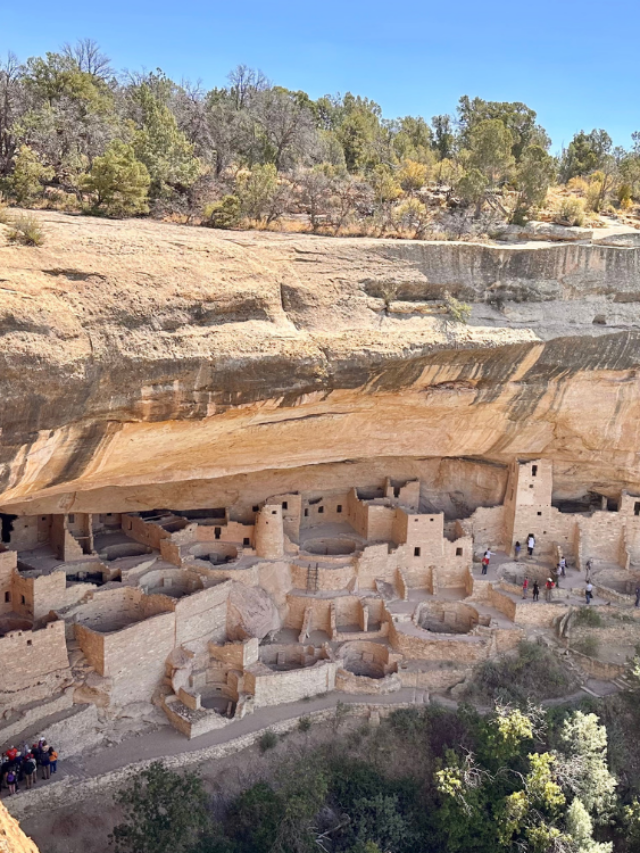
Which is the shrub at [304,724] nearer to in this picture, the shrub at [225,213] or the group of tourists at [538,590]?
the group of tourists at [538,590]

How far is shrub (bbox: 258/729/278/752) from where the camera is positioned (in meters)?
13.2

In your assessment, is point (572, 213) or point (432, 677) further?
point (572, 213)

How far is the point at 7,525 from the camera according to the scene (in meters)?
15.5

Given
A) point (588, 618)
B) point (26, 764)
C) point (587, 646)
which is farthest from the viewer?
point (588, 618)

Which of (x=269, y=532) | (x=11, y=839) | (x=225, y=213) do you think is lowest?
(x=269, y=532)

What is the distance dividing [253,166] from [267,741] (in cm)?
1173

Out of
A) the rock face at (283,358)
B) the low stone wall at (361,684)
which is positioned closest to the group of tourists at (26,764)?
the rock face at (283,358)

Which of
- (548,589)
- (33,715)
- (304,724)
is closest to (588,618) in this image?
(548,589)

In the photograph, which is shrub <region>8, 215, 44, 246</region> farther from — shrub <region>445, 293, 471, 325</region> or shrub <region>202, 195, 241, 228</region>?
shrub <region>445, 293, 471, 325</region>

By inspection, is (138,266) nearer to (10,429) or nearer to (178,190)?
(10,429)

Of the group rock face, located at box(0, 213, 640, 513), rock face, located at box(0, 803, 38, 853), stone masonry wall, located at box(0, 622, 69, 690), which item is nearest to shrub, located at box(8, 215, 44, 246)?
rock face, located at box(0, 213, 640, 513)

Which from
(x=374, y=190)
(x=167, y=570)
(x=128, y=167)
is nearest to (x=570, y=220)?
(x=374, y=190)

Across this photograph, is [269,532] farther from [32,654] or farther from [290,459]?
[32,654]

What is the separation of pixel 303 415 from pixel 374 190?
23.7 ft
